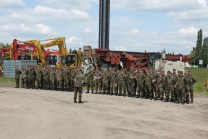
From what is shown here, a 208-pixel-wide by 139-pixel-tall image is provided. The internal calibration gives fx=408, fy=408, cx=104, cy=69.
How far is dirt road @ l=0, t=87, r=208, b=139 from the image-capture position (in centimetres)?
1199

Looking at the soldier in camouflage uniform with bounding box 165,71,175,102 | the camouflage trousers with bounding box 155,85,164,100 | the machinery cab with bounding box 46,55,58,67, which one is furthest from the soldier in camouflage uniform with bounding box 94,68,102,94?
the machinery cab with bounding box 46,55,58,67

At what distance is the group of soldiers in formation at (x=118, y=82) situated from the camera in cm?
2148

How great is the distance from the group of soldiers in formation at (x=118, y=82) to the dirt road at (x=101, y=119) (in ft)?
3.91

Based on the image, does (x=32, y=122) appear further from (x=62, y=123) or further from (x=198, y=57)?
(x=198, y=57)

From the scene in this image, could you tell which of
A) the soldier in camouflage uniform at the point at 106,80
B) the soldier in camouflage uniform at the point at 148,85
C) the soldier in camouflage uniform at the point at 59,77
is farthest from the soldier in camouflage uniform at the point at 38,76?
the soldier in camouflage uniform at the point at 148,85

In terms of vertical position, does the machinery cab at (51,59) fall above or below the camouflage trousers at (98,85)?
above

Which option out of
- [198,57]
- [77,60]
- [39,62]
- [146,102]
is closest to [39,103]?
[146,102]

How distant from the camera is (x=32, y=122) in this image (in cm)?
1391

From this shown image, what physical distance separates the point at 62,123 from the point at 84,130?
1.50 m

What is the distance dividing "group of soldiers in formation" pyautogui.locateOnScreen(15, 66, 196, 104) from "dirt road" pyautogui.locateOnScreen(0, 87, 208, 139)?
1.19 metres

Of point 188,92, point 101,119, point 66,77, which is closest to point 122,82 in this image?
point 66,77

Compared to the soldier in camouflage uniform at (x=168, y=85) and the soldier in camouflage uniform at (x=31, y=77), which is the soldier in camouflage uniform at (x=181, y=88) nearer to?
the soldier in camouflage uniform at (x=168, y=85)

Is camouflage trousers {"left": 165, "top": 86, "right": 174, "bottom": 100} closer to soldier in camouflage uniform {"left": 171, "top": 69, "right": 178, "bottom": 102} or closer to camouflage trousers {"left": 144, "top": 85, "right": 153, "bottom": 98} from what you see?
soldier in camouflage uniform {"left": 171, "top": 69, "right": 178, "bottom": 102}

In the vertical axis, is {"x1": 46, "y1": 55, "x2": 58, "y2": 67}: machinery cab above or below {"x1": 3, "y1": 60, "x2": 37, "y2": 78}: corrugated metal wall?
above
